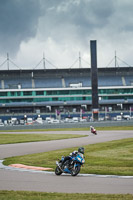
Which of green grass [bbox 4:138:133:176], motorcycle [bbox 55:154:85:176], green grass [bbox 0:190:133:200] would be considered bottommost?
green grass [bbox 4:138:133:176]

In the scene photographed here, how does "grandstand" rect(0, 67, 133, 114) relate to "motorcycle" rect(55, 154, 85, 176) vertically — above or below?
above

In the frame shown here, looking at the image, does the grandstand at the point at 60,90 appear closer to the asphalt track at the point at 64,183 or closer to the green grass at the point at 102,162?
the green grass at the point at 102,162

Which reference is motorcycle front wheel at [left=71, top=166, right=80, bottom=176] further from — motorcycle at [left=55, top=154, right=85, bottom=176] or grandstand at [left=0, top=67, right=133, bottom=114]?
grandstand at [left=0, top=67, right=133, bottom=114]

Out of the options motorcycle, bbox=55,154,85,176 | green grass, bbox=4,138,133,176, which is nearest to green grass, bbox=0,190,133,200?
motorcycle, bbox=55,154,85,176

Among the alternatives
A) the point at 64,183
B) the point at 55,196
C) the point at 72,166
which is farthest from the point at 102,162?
the point at 55,196

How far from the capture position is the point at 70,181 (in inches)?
603

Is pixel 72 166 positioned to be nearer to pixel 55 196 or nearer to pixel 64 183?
pixel 64 183

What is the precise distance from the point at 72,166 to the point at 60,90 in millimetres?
97632

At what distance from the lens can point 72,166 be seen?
17062mm

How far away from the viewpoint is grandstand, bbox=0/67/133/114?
114125 mm

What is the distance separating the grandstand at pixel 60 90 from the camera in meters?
114

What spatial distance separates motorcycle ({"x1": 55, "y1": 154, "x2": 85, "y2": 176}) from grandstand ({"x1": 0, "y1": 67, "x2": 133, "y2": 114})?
92.4 metres

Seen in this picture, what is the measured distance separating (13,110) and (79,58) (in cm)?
2778

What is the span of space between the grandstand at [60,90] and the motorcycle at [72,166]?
9236 centimetres
